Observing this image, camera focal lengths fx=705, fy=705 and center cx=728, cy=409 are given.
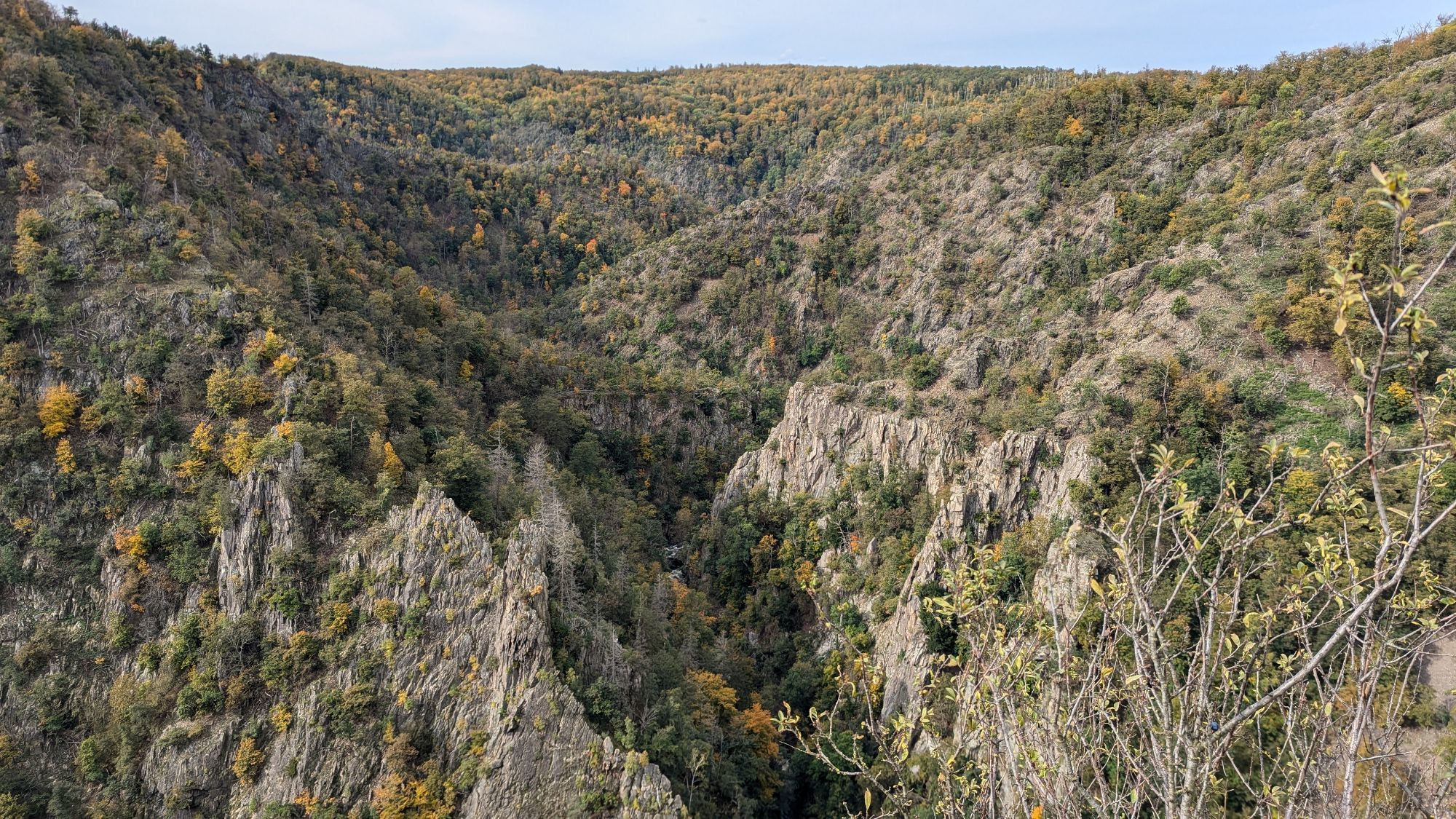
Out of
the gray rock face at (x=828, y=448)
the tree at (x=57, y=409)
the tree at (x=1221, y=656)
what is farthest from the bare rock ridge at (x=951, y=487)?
the tree at (x=57, y=409)

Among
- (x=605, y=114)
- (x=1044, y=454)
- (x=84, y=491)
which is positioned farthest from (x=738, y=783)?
(x=605, y=114)

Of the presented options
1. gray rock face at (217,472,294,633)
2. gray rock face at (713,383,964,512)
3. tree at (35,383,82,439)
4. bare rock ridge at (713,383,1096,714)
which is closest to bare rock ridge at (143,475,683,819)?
gray rock face at (217,472,294,633)

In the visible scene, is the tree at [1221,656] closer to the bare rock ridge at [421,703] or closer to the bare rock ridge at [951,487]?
the bare rock ridge at [421,703]

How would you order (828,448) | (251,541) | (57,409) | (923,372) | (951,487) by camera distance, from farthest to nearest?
1. (828,448)
2. (923,372)
3. (951,487)
4. (57,409)
5. (251,541)

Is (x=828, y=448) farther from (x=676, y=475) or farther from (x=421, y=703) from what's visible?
(x=421, y=703)

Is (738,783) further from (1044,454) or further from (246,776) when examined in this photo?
(1044,454)

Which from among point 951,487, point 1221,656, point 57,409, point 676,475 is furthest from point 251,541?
point 676,475
